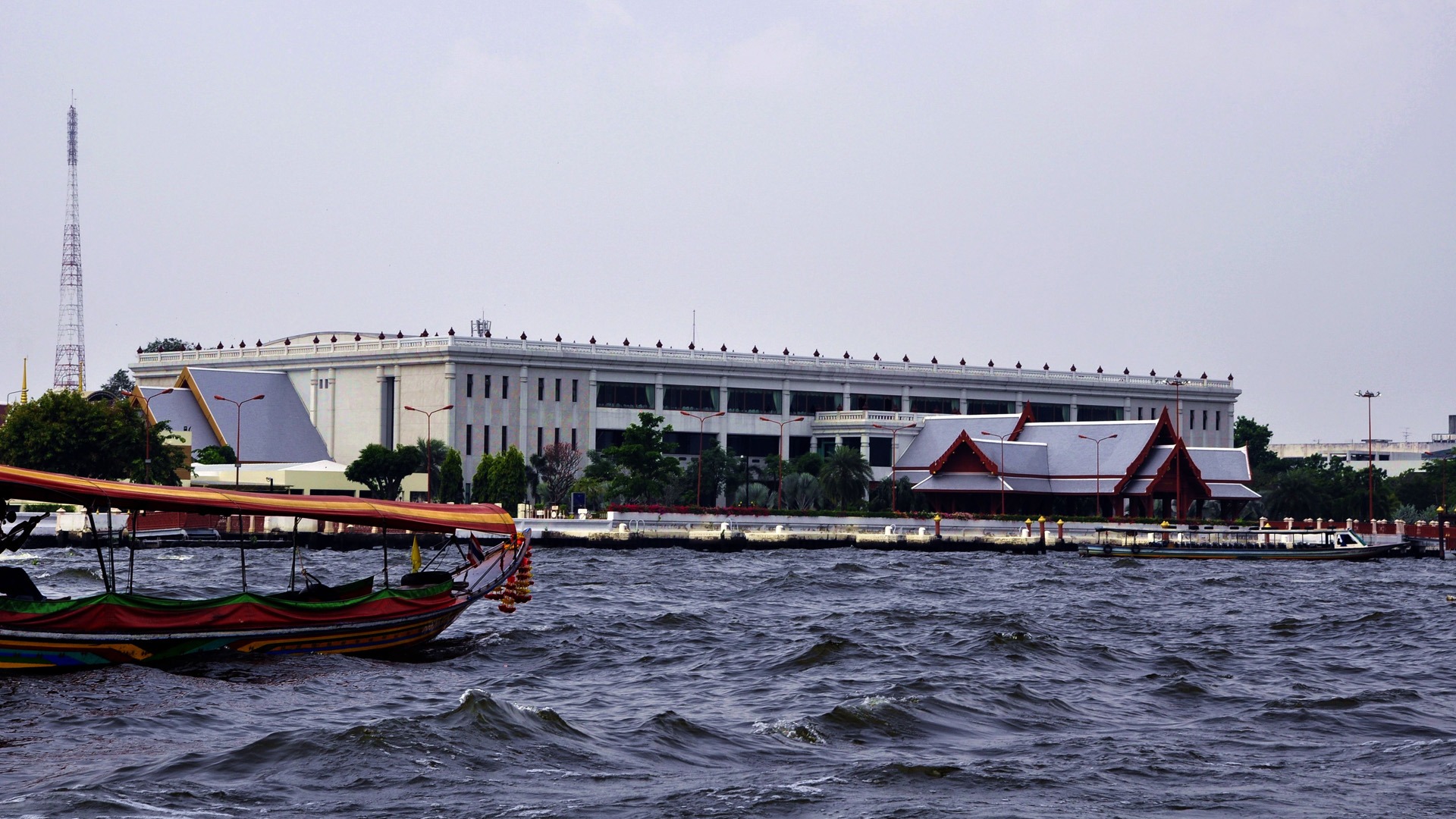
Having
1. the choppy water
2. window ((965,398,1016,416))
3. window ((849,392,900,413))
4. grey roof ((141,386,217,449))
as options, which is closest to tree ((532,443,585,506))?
grey roof ((141,386,217,449))

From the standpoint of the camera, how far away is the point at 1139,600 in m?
49.3

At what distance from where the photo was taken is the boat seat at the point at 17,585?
26125mm

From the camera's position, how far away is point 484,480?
96.8 m

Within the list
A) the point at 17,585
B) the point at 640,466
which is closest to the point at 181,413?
the point at 640,466

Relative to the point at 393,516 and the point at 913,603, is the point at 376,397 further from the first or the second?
the point at 393,516

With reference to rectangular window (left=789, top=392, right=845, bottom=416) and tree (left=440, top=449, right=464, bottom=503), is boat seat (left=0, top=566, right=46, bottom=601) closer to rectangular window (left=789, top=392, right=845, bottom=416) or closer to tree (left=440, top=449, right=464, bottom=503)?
tree (left=440, top=449, right=464, bottom=503)

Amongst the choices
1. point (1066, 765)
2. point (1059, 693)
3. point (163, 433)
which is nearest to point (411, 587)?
point (1059, 693)

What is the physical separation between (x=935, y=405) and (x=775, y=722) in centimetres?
10499

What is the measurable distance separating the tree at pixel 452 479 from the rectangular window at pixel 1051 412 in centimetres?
4993

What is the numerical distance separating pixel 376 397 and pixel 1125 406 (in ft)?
194

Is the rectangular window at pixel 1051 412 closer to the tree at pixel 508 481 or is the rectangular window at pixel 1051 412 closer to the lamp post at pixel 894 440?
the lamp post at pixel 894 440

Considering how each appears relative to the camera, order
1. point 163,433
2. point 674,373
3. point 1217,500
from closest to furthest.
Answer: point 163,433 < point 1217,500 < point 674,373

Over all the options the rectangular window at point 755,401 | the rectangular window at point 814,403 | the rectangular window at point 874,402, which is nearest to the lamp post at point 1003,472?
the rectangular window at point 814,403

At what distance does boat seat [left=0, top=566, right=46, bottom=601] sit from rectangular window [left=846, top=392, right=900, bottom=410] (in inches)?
3934
